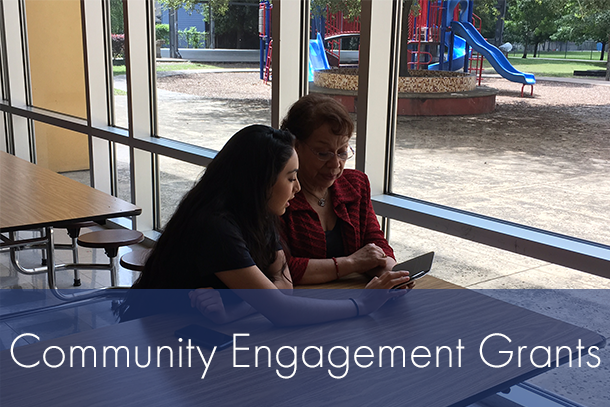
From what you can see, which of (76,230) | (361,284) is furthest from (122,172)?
(361,284)

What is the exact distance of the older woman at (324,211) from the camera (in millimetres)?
1975

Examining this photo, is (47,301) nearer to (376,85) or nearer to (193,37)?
(193,37)

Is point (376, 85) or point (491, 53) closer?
point (491, 53)

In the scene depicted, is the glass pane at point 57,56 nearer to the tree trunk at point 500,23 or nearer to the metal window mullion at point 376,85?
the metal window mullion at point 376,85

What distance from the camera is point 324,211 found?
214 centimetres

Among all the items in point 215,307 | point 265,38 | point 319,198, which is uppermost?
point 265,38

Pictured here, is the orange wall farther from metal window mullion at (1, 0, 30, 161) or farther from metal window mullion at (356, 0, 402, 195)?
metal window mullion at (356, 0, 402, 195)

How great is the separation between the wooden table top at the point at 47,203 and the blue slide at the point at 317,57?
1253mm

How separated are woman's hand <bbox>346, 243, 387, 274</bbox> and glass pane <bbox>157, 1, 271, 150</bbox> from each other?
76.9 inches

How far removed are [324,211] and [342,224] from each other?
0.25 ft

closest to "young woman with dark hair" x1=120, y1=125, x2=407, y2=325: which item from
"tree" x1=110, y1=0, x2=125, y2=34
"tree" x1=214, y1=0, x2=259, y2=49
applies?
"tree" x1=214, y1=0, x2=259, y2=49

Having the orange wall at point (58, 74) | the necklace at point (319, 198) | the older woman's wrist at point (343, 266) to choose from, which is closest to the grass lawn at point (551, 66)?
the necklace at point (319, 198)

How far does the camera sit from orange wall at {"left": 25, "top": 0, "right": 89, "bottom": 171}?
6055 millimetres

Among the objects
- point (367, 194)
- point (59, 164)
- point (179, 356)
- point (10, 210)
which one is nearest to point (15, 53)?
point (59, 164)
